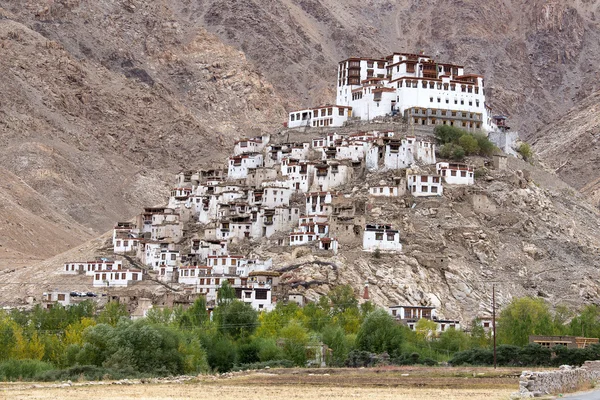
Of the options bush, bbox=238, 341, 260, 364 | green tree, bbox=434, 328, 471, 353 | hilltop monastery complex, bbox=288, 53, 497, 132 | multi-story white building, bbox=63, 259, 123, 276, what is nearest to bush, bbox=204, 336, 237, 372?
bush, bbox=238, 341, 260, 364

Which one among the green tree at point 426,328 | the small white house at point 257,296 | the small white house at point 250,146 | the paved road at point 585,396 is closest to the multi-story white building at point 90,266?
the small white house at point 257,296

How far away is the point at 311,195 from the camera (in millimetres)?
99875

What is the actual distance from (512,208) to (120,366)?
44437 millimetres

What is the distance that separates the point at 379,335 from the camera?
7650 centimetres

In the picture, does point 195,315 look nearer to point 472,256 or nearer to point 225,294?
point 225,294

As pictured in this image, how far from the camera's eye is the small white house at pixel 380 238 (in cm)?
9400

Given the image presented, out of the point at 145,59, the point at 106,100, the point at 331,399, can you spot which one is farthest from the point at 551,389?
the point at 145,59

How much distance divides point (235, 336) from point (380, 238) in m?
17.8

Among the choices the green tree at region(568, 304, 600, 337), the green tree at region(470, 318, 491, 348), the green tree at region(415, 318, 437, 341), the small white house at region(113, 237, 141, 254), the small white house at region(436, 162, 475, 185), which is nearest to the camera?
the green tree at region(470, 318, 491, 348)

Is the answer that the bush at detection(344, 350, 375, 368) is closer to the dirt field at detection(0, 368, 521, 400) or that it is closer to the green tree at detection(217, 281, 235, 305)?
the dirt field at detection(0, 368, 521, 400)

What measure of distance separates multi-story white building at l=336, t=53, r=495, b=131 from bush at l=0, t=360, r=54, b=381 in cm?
5066

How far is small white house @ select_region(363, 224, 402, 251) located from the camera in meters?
94.0

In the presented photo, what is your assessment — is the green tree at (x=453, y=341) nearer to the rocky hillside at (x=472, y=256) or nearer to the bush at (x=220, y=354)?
the rocky hillside at (x=472, y=256)

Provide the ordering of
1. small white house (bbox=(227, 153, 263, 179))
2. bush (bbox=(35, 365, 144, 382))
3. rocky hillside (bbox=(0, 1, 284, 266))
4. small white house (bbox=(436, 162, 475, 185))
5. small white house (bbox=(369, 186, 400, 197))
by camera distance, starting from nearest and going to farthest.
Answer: bush (bbox=(35, 365, 144, 382)) < small white house (bbox=(369, 186, 400, 197)) < small white house (bbox=(436, 162, 475, 185)) < small white house (bbox=(227, 153, 263, 179)) < rocky hillside (bbox=(0, 1, 284, 266))
